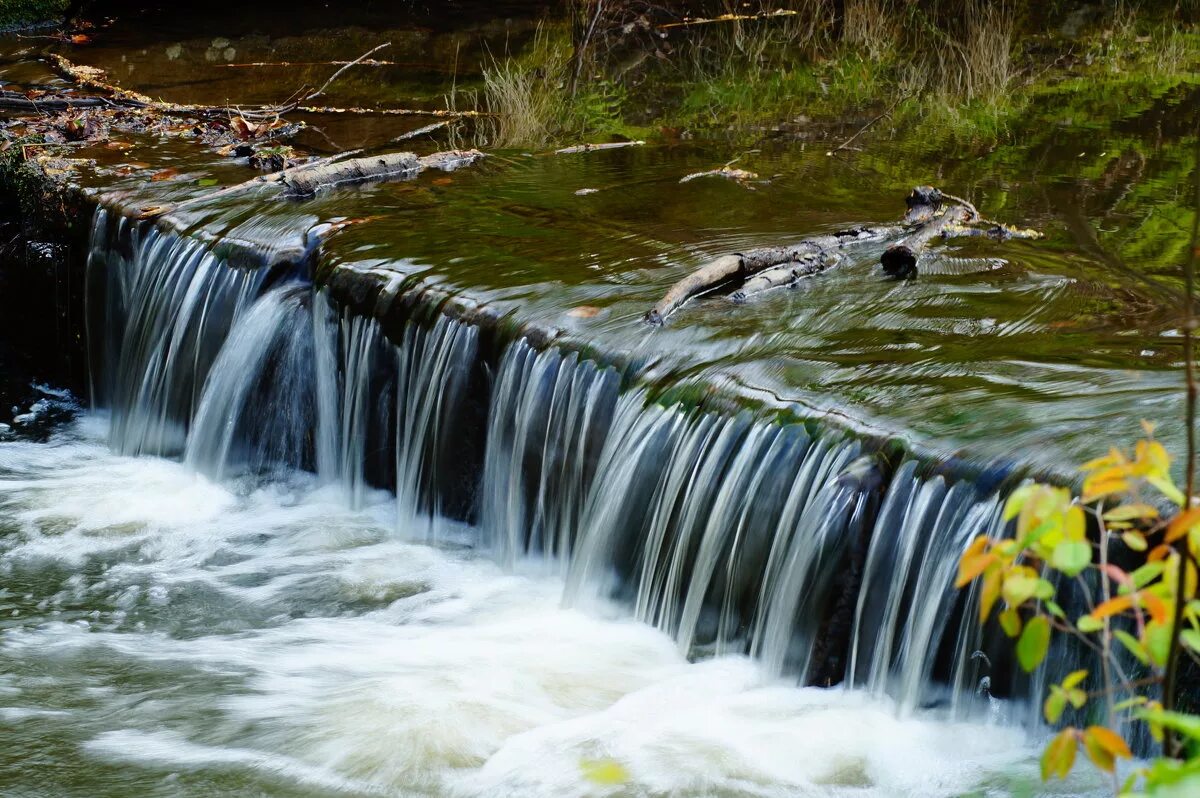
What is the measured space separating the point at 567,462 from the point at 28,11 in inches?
535

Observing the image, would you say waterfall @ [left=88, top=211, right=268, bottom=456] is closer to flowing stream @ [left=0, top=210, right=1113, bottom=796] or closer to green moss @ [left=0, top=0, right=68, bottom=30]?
flowing stream @ [left=0, top=210, right=1113, bottom=796]

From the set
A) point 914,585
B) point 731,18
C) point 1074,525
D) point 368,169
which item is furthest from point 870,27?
point 1074,525

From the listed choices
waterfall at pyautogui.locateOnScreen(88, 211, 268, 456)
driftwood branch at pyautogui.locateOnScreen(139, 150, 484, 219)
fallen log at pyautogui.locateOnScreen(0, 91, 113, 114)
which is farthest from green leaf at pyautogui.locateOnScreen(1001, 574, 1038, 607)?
fallen log at pyautogui.locateOnScreen(0, 91, 113, 114)

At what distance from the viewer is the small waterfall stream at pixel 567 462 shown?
4203 mm

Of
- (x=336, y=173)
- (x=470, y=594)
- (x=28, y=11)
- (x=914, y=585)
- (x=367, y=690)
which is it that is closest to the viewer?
(x=914, y=585)

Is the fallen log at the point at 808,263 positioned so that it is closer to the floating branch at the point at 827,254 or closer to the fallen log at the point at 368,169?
the floating branch at the point at 827,254

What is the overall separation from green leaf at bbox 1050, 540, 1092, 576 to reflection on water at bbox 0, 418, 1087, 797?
188cm

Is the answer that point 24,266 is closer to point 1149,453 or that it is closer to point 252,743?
point 252,743

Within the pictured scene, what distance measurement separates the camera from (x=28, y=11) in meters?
16.1

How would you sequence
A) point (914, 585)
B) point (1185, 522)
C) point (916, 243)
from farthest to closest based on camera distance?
point (916, 243) → point (914, 585) → point (1185, 522)

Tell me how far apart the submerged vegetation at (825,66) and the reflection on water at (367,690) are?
4.83 meters

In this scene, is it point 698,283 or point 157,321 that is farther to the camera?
point 157,321

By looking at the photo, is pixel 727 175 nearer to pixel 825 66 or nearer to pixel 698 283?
pixel 698 283

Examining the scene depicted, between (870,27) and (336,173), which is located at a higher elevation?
(870,27)
